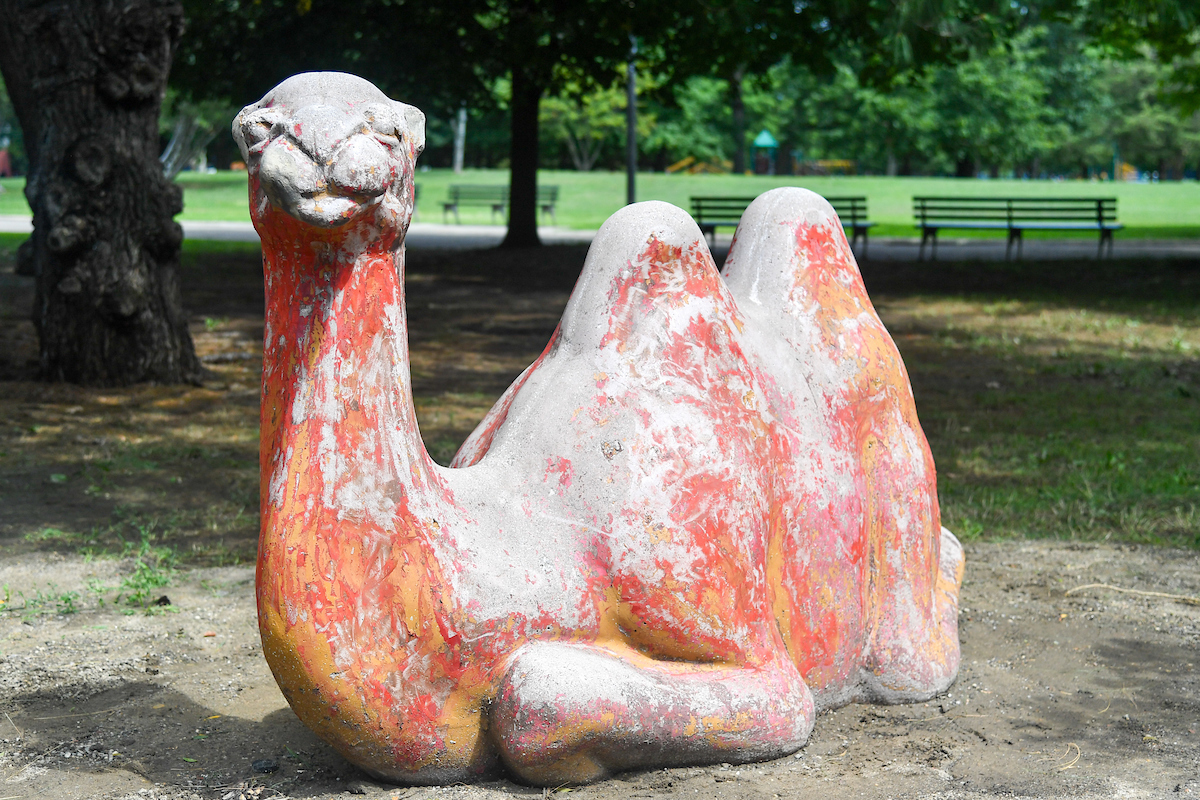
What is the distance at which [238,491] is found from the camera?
249 inches

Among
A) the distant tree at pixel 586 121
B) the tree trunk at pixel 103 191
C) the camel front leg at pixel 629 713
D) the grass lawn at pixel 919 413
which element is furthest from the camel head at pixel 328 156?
the distant tree at pixel 586 121

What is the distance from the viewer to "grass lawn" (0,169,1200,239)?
115 ft

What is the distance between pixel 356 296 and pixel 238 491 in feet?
13.2

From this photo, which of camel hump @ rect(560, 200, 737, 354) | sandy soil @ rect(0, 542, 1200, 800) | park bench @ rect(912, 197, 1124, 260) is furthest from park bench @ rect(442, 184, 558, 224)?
camel hump @ rect(560, 200, 737, 354)

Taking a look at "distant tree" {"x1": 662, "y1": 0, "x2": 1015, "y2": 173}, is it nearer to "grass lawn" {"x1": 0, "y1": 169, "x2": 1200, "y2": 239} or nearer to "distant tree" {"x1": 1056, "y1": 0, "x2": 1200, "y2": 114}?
"distant tree" {"x1": 1056, "y1": 0, "x2": 1200, "y2": 114}

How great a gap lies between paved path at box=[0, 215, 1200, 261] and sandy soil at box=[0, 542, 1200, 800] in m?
14.2

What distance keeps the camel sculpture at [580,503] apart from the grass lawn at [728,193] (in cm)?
2699

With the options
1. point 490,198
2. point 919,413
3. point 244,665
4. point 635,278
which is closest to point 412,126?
point 635,278

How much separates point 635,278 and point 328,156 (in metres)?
0.96

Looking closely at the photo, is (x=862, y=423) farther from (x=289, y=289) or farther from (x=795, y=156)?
(x=795, y=156)

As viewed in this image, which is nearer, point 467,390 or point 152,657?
point 152,657

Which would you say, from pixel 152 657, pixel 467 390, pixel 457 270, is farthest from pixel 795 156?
pixel 152 657

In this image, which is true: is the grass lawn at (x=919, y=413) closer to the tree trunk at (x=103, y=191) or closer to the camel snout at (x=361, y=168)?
the tree trunk at (x=103, y=191)

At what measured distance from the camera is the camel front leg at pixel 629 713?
283cm
